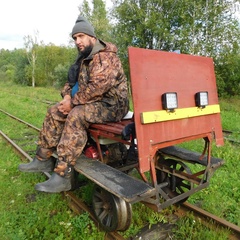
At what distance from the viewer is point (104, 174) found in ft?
8.68

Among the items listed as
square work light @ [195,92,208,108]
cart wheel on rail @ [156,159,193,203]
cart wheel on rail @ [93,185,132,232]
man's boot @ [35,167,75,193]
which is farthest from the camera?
cart wheel on rail @ [156,159,193,203]

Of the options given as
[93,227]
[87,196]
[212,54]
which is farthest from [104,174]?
[212,54]

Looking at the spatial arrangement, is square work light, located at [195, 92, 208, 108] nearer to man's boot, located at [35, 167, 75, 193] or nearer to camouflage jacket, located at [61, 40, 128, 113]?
camouflage jacket, located at [61, 40, 128, 113]

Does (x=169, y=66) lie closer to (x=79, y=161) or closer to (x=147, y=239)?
(x=79, y=161)

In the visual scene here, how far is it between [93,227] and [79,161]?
0.81 meters

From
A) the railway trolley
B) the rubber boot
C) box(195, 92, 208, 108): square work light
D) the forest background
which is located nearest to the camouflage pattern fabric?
the railway trolley

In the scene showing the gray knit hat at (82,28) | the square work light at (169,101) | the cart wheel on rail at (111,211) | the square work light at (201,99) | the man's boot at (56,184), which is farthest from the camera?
the gray knit hat at (82,28)

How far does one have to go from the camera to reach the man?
2902 millimetres

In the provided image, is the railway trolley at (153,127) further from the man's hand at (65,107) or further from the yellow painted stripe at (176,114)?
the man's hand at (65,107)

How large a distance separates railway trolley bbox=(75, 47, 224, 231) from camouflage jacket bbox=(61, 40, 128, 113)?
0.34 m

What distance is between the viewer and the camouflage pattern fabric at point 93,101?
2.90 meters

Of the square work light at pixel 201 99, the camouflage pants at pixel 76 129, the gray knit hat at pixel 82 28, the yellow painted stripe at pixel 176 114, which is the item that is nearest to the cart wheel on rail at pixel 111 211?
the camouflage pants at pixel 76 129

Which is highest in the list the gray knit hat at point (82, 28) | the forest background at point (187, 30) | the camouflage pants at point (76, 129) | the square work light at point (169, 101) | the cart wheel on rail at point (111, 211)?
the forest background at point (187, 30)

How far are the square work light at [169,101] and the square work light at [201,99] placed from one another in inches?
14.6
